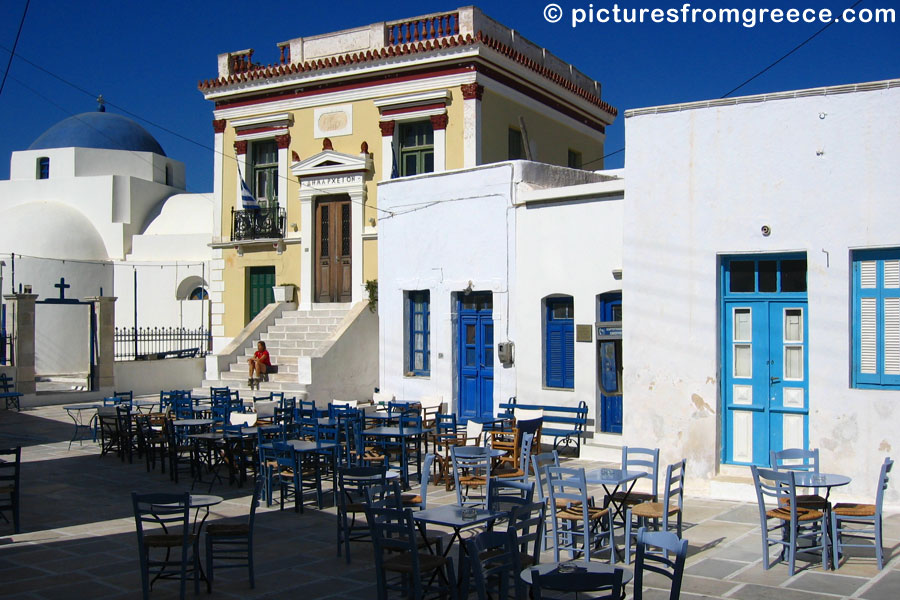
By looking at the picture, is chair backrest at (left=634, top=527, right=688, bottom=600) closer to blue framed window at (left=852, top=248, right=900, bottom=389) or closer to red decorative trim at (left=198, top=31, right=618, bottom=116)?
blue framed window at (left=852, top=248, right=900, bottom=389)

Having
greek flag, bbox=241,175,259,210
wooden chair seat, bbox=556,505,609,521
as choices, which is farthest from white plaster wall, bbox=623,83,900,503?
greek flag, bbox=241,175,259,210

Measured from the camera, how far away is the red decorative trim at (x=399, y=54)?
21.0m

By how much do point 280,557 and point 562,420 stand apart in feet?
22.1

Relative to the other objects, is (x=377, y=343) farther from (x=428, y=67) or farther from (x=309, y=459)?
(x=309, y=459)

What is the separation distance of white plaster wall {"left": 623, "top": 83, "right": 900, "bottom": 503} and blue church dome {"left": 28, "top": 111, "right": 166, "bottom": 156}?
98.3ft

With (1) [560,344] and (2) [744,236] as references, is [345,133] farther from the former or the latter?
(2) [744,236]

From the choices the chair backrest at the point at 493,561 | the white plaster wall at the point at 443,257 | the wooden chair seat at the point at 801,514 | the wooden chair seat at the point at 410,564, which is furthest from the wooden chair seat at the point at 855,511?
the white plaster wall at the point at 443,257

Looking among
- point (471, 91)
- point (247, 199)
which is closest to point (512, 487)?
point (471, 91)

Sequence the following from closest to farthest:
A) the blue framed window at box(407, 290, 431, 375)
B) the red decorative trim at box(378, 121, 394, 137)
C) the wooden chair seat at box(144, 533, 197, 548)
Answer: the wooden chair seat at box(144, 533, 197, 548) < the blue framed window at box(407, 290, 431, 375) < the red decorative trim at box(378, 121, 394, 137)

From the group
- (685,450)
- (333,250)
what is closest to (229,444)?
(685,450)

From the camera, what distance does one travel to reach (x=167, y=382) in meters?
25.7

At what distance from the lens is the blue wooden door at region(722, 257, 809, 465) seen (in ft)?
35.8

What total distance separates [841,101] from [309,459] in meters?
8.09

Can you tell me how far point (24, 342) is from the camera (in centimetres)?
2269
